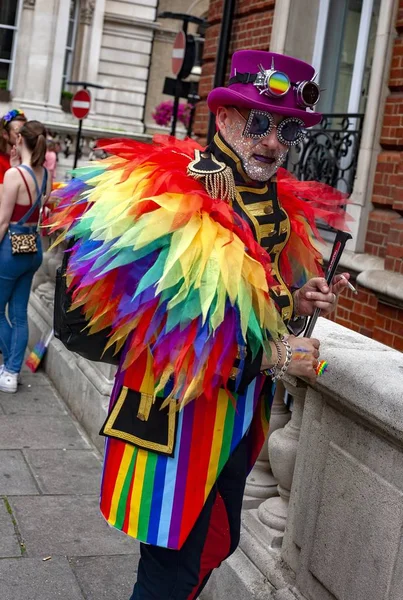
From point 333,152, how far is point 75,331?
6.08 metres

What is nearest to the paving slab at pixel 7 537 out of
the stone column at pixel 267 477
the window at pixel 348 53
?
the stone column at pixel 267 477

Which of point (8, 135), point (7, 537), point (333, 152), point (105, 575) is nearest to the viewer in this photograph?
point (105, 575)

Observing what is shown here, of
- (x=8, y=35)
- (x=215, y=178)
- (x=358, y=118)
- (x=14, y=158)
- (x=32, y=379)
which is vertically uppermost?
(x=8, y=35)

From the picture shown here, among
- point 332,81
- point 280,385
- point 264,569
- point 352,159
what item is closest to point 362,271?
point 352,159

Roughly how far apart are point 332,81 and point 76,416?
15.1 feet

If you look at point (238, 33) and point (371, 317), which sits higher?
point (238, 33)

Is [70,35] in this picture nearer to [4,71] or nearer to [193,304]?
[4,71]

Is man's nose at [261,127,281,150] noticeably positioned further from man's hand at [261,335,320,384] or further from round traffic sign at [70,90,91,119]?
round traffic sign at [70,90,91,119]

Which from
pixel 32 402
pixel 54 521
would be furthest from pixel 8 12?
pixel 54 521

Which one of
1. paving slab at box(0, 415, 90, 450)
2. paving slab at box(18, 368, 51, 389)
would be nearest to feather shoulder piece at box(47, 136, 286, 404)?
paving slab at box(0, 415, 90, 450)

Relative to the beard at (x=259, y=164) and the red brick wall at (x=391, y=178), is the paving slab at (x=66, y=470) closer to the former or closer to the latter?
the beard at (x=259, y=164)

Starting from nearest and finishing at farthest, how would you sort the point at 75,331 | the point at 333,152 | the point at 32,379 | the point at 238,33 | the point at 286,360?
1. the point at 286,360
2. the point at 75,331
3. the point at 32,379
4. the point at 333,152
5. the point at 238,33

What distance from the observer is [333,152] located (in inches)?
326

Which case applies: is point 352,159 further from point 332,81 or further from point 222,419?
point 222,419
